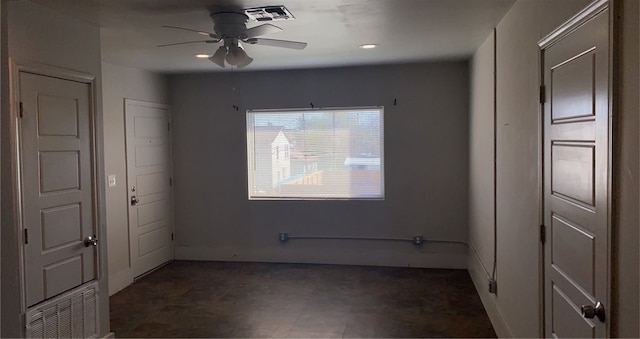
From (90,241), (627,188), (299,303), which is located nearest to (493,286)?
(299,303)

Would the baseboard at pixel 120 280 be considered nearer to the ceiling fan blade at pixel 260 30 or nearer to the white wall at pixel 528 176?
the ceiling fan blade at pixel 260 30

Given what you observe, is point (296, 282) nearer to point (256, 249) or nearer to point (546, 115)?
point (256, 249)

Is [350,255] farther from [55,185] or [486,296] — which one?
[55,185]

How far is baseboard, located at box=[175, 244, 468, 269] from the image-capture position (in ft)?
18.6

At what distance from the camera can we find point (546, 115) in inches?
95.7

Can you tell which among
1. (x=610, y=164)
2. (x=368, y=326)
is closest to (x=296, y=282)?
(x=368, y=326)

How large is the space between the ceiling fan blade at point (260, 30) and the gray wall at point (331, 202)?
2591 millimetres

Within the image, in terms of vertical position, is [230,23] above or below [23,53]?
above

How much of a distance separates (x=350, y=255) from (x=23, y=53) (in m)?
4.22

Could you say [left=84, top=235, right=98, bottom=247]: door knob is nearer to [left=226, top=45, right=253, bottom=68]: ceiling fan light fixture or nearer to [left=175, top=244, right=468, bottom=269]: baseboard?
[left=226, top=45, right=253, bottom=68]: ceiling fan light fixture

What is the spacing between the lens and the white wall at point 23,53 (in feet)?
9.02

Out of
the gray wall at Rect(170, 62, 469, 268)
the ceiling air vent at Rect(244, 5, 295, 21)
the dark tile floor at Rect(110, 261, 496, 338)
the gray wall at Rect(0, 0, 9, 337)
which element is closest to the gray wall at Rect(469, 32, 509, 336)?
the dark tile floor at Rect(110, 261, 496, 338)

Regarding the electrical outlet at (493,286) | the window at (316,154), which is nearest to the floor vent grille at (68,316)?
the window at (316,154)

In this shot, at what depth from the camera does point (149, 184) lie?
572 cm
